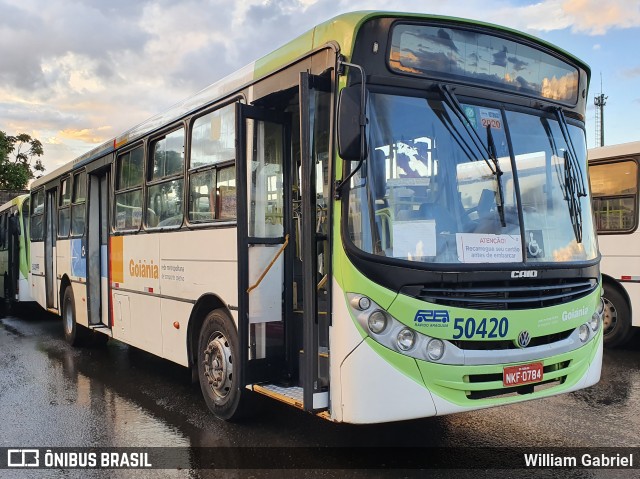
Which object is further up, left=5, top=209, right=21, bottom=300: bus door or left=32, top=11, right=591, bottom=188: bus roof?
left=32, top=11, right=591, bottom=188: bus roof

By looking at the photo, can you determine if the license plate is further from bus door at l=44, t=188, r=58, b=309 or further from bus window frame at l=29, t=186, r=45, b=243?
bus window frame at l=29, t=186, r=45, b=243

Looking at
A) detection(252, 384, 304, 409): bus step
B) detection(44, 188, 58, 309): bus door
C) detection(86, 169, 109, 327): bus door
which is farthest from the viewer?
detection(44, 188, 58, 309): bus door

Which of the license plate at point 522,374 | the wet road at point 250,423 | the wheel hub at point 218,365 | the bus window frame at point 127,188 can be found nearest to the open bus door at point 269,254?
the wheel hub at point 218,365

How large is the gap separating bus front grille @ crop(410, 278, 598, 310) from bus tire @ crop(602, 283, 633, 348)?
4.66 m

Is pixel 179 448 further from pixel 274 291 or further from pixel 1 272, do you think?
pixel 1 272

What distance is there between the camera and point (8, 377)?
25.6 feet

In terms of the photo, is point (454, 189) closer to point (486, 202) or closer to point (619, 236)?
point (486, 202)

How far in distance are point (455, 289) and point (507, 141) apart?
1205 millimetres

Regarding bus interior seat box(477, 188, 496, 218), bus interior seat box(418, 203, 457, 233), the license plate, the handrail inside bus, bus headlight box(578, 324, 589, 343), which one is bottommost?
the license plate

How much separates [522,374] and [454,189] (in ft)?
4.48

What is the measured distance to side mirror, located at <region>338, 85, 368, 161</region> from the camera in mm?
3846

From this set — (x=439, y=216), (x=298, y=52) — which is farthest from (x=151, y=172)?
(x=439, y=216)

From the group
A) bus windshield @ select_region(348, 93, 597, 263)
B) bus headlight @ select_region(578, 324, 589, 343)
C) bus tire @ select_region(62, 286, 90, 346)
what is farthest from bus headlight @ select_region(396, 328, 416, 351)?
bus tire @ select_region(62, 286, 90, 346)

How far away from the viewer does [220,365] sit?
5500 mm
